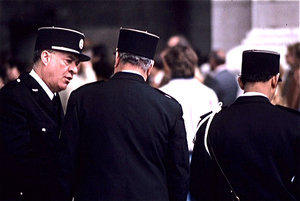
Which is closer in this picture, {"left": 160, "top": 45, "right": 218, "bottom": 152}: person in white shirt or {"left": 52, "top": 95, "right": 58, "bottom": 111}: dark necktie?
{"left": 52, "top": 95, "right": 58, "bottom": 111}: dark necktie

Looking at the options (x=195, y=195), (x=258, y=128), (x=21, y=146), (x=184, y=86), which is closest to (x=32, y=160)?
(x=21, y=146)

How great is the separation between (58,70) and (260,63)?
1278mm

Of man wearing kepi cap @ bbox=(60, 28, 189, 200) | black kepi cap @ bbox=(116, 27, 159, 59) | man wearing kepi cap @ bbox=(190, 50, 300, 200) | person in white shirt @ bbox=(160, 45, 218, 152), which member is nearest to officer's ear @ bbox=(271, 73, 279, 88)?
man wearing kepi cap @ bbox=(190, 50, 300, 200)

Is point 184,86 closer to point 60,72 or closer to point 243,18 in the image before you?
point 60,72

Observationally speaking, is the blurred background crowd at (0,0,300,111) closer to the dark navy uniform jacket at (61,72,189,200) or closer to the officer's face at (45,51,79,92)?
the officer's face at (45,51,79,92)

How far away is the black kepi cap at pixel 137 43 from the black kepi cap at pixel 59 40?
0.48 metres

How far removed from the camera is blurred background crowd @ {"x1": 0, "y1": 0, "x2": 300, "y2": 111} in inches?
294

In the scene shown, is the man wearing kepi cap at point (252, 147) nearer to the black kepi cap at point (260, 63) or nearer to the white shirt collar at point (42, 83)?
the black kepi cap at point (260, 63)

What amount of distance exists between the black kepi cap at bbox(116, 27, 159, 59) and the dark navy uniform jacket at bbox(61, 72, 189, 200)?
15 centimetres

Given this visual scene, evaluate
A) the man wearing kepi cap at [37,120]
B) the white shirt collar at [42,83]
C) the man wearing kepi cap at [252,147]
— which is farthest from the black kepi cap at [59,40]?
the man wearing kepi cap at [252,147]

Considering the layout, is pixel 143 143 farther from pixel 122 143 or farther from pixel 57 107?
pixel 57 107

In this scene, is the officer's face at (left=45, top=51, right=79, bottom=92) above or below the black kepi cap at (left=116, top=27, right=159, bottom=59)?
below

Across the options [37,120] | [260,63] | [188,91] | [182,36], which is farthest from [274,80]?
[182,36]

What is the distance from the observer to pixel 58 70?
473 centimetres
